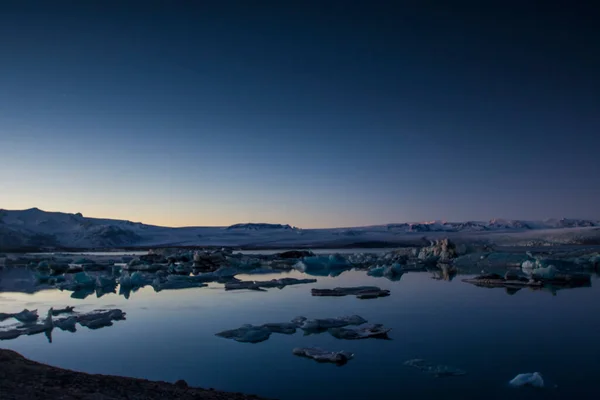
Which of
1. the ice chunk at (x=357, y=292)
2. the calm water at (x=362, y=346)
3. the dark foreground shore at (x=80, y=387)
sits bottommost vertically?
the calm water at (x=362, y=346)

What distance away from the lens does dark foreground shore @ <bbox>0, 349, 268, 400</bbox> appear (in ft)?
11.4

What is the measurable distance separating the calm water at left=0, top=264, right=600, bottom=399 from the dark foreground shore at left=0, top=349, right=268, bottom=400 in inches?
20.6

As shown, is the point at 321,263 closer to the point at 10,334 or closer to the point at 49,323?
the point at 49,323

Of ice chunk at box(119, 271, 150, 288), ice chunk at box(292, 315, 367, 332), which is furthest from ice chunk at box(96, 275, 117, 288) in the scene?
ice chunk at box(292, 315, 367, 332)

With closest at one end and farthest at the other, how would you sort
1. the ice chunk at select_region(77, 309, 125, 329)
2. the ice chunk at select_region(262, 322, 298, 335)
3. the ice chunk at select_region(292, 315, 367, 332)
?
the ice chunk at select_region(262, 322, 298, 335) → the ice chunk at select_region(292, 315, 367, 332) → the ice chunk at select_region(77, 309, 125, 329)

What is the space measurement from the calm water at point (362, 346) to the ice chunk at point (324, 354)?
0.32 feet

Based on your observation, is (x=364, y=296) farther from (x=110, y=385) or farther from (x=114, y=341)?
(x=110, y=385)

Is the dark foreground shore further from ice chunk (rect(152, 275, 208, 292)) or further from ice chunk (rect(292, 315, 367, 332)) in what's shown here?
ice chunk (rect(152, 275, 208, 292))

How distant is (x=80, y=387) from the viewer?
12.2 feet

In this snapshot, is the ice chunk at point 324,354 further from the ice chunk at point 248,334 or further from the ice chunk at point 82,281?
the ice chunk at point 82,281

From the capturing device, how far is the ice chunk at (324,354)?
4.90 meters

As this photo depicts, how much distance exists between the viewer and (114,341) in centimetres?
624

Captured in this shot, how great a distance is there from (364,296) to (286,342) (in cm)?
451

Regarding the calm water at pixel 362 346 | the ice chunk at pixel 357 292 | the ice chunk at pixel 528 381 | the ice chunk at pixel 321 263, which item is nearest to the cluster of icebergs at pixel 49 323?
the calm water at pixel 362 346
